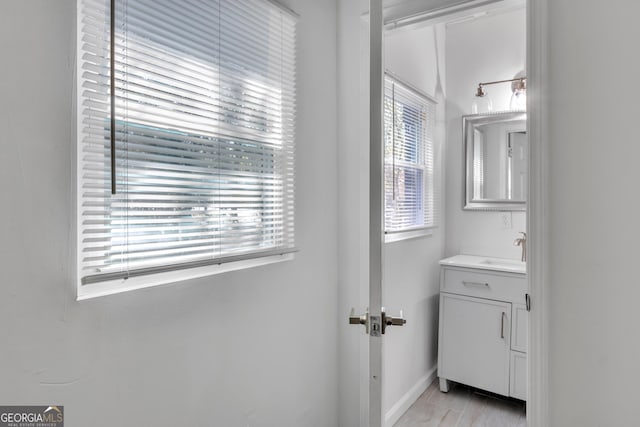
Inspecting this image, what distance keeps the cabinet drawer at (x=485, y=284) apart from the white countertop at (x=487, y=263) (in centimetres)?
4

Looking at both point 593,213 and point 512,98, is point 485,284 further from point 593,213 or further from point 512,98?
point 512,98

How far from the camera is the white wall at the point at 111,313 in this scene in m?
0.81

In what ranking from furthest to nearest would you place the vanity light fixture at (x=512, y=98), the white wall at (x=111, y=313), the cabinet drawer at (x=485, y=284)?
the vanity light fixture at (x=512, y=98)
the cabinet drawer at (x=485, y=284)
the white wall at (x=111, y=313)

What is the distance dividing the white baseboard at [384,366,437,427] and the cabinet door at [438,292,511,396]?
0.14 meters

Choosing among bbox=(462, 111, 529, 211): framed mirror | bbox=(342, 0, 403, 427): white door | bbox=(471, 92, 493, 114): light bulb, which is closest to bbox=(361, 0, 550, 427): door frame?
bbox=(342, 0, 403, 427): white door

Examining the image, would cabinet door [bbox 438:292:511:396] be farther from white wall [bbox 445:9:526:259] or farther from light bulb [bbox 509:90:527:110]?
light bulb [bbox 509:90:527:110]

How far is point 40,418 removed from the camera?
2.81ft

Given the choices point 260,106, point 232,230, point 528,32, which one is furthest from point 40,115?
point 528,32

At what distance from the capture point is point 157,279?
1122 mm

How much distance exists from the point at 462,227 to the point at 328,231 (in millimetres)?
1408

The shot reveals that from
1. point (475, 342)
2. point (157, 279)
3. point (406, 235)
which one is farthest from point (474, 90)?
point (157, 279)

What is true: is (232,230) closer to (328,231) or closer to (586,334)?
(328,231)

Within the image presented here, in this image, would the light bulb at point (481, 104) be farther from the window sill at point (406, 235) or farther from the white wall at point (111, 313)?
the white wall at point (111, 313)

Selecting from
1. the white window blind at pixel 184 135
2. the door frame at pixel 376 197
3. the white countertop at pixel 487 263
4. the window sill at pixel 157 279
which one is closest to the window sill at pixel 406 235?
the white countertop at pixel 487 263
